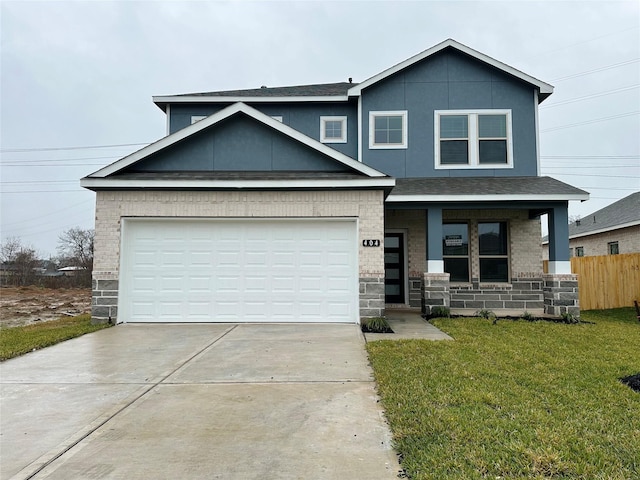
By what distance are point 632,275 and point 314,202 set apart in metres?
12.4

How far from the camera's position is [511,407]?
4.29 meters

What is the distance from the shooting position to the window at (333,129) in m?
13.5

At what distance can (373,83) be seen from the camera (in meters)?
12.8

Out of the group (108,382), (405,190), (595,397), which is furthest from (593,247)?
(108,382)

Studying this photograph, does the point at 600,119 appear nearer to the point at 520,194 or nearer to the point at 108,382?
the point at 520,194

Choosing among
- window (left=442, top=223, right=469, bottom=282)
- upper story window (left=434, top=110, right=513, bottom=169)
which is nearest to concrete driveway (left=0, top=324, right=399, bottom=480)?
window (left=442, top=223, right=469, bottom=282)

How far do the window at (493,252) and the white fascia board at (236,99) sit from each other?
6144 mm

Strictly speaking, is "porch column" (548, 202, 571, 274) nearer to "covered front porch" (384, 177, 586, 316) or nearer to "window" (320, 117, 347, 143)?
"covered front porch" (384, 177, 586, 316)

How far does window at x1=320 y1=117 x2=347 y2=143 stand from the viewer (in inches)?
533

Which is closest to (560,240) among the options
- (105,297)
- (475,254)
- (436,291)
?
(475,254)

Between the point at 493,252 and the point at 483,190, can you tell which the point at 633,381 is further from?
the point at 493,252

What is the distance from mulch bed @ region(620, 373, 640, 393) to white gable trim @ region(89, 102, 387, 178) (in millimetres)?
5973

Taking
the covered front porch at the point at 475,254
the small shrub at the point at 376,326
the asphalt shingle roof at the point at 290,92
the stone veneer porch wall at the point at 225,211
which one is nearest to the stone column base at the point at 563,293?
the covered front porch at the point at 475,254

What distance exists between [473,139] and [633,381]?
8.95 meters
